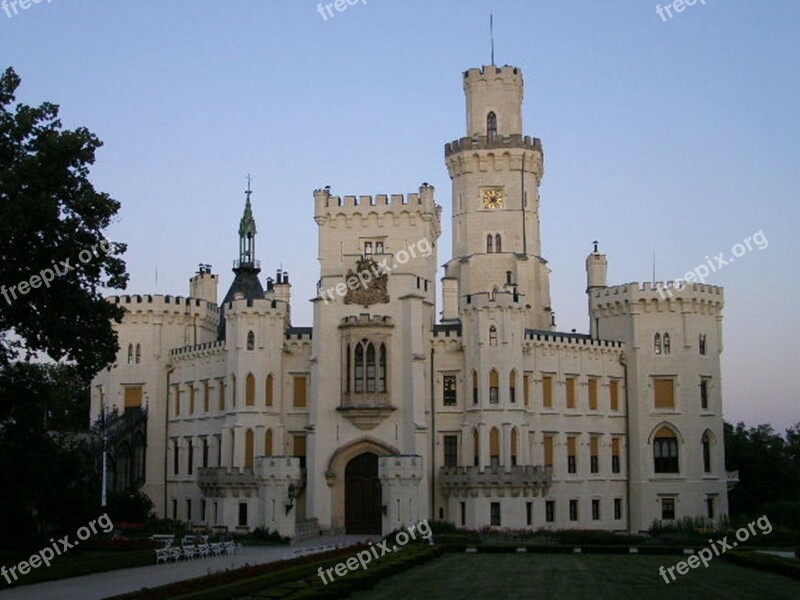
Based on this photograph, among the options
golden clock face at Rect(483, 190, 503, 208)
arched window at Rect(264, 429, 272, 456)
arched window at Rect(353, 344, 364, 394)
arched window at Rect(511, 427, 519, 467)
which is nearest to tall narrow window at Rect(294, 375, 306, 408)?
arched window at Rect(264, 429, 272, 456)

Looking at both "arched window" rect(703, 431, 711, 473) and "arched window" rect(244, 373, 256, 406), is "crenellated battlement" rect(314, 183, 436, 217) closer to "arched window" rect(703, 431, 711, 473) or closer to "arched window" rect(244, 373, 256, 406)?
"arched window" rect(244, 373, 256, 406)

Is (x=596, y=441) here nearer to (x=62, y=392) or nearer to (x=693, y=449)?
(x=693, y=449)

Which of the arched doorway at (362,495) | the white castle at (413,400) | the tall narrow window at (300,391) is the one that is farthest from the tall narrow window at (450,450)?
the tall narrow window at (300,391)

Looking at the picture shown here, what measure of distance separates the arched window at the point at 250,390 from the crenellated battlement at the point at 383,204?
32.7 ft

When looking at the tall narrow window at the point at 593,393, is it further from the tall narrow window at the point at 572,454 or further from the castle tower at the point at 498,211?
the castle tower at the point at 498,211

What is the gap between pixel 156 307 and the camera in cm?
7319

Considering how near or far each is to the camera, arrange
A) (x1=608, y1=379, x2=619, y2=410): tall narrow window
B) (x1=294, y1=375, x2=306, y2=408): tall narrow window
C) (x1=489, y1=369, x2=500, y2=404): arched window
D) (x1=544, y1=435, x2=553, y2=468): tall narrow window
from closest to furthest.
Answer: (x1=489, y1=369, x2=500, y2=404): arched window
(x1=294, y1=375, x2=306, y2=408): tall narrow window
(x1=544, y1=435, x2=553, y2=468): tall narrow window
(x1=608, y1=379, x2=619, y2=410): tall narrow window

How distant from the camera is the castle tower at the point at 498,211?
3039 inches

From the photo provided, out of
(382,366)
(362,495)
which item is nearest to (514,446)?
(382,366)

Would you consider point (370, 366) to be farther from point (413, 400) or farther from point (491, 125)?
point (491, 125)

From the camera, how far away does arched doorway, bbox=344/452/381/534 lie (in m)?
62.5

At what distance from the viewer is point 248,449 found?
213 feet

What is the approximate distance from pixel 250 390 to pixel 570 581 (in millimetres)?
31868

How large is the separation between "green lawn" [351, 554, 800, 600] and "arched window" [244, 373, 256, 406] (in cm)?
2201
